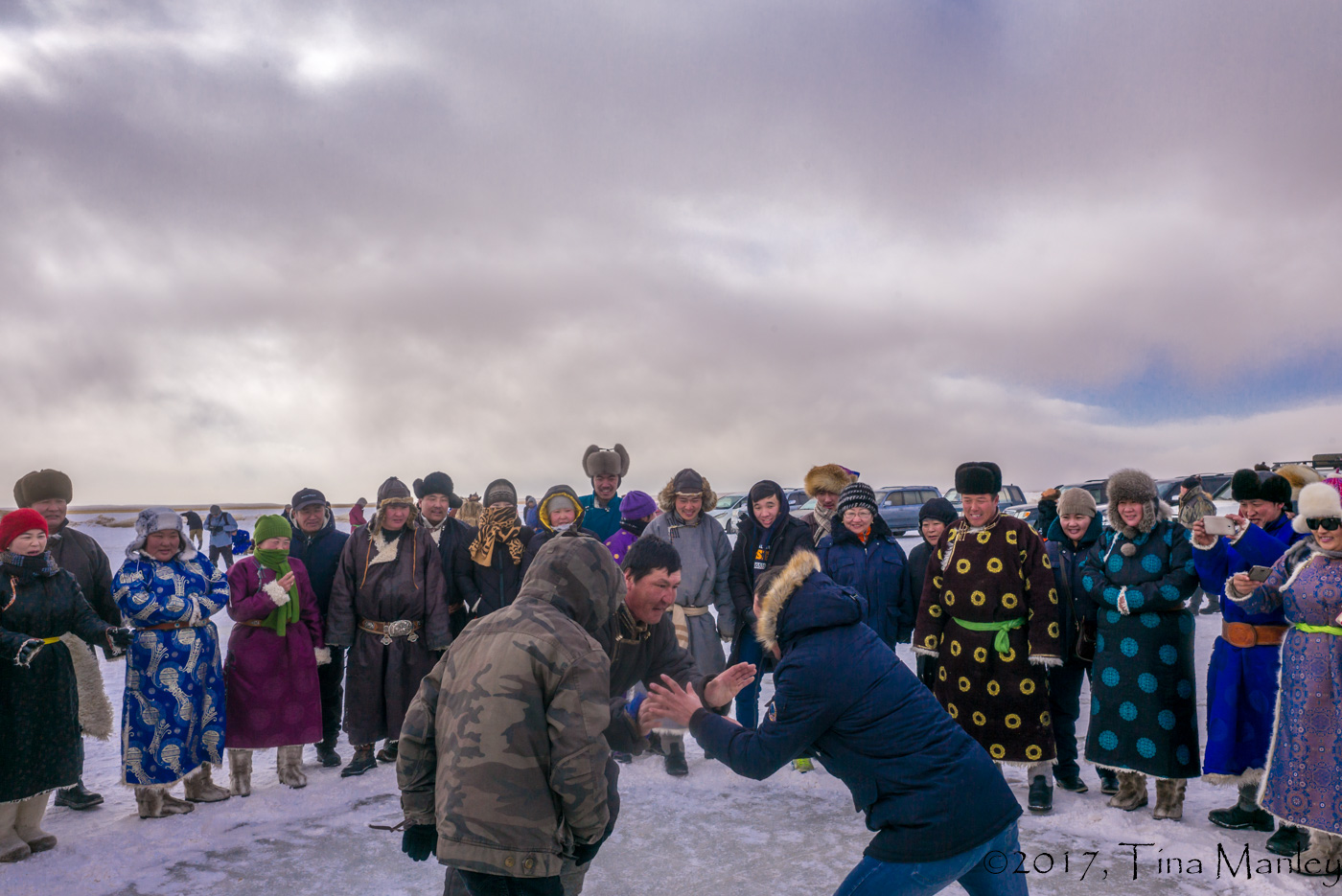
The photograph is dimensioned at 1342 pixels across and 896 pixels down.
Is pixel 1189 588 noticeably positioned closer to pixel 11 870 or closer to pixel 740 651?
pixel 740 651

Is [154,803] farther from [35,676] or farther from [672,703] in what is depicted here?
[672,703]

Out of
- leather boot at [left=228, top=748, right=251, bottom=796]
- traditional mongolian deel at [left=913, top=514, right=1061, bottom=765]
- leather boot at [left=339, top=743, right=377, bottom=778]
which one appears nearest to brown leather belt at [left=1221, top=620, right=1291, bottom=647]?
traditional mongolian deel at [left=913, top=514, right=1061, bottom=765]

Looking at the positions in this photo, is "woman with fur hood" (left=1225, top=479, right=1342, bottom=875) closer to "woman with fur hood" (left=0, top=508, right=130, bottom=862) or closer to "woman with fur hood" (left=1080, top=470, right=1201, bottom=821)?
"woman with fur hood" (left=1080, top=470, right=1201, bottom=821)

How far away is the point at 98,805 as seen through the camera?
15.7 ft

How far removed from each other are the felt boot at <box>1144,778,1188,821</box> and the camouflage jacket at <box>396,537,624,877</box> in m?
3.64

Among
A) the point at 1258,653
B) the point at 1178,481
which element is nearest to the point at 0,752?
the point at 1258,653

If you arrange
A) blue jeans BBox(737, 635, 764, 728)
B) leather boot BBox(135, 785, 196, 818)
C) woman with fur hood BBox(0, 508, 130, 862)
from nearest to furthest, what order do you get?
1. woman with fur hood BBox(0, 508, 130, 862)
2. leather boot BBox(135, 785, 196, 818)
3. blue jeans BBox(737, 635, 764, 728)

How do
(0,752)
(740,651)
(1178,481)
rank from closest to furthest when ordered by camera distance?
(0,752) → (740,651) → (1178,481)

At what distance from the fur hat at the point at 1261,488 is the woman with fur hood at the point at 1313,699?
76cm

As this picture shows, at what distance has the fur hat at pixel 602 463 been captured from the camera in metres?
6.63

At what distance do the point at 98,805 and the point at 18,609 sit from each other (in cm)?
142

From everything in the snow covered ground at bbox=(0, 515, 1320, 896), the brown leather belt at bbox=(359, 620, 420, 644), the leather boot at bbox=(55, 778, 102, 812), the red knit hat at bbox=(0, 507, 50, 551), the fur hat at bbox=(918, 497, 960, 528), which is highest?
the red knit hat at bbox=(0, 507, 50, 551)

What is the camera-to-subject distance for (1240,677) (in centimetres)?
423

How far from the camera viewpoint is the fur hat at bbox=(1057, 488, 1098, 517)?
545 cm
